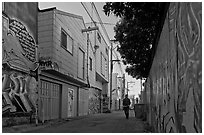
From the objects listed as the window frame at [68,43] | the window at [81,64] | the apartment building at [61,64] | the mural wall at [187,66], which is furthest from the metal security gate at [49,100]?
the mural wall at [187,66]

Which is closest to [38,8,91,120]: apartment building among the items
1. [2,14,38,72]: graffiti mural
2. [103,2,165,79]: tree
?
[2,14,38,72]: graffiti mural

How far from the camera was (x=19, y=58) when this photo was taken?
1241cm

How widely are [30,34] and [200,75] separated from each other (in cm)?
1145

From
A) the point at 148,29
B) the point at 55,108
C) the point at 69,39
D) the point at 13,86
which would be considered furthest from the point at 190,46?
the point at 69,39

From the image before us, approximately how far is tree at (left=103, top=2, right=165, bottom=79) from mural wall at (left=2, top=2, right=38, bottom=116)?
4.06 m

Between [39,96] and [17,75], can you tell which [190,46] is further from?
[39,96]

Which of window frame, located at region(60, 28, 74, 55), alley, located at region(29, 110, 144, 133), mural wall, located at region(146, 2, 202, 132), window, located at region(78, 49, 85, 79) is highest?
window frame, located at region(60, 28, 74, 55)

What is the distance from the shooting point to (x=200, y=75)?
9.48 feet

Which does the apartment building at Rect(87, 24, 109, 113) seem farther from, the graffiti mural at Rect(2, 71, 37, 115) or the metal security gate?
the graffiti mural at Rect(2, 71, 37, 115)

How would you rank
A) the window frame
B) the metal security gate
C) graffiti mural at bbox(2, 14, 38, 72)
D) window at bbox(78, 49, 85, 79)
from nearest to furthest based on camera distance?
graffiti mural at bbox(2, 14, 38, 72), the metal security gate, the window frame, window at bbox(78, 49, 85, 79)

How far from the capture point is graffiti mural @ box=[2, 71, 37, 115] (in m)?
11.3

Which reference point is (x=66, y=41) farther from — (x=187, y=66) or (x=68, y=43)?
(x=187, y=66)

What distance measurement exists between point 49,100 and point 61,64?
2.16 m

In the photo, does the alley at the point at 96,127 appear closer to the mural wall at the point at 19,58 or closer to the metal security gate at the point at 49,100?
the metal security gate at the point at 49,100
